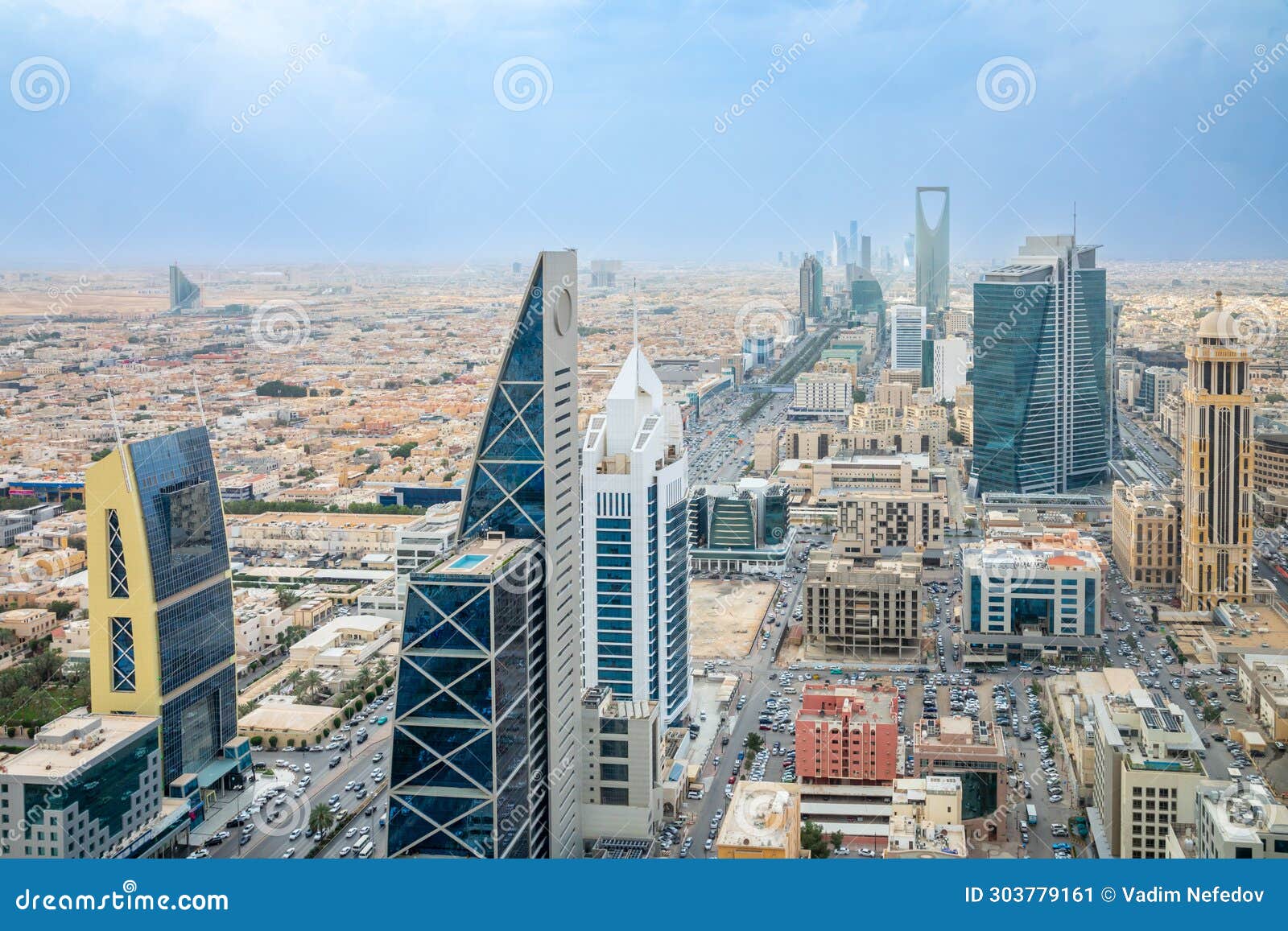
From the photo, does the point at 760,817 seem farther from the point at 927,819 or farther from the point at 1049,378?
the point at 1049,378

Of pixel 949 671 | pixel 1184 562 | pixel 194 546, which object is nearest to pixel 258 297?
pixel 194 546

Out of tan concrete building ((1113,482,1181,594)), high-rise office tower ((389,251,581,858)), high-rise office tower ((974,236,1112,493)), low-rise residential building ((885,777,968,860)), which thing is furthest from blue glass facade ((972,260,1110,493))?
high-rise office tower ((389,251,581,858))

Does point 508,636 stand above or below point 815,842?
above

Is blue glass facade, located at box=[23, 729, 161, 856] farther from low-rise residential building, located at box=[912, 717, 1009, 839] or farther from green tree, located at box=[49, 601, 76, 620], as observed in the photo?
low-rise residential building, located at box=[912, 717, 1009, 839]

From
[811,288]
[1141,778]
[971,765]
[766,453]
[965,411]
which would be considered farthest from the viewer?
[811,288]

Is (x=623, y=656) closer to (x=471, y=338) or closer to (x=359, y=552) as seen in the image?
(x=471, y=338)

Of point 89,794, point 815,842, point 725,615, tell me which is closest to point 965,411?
point 725,615
